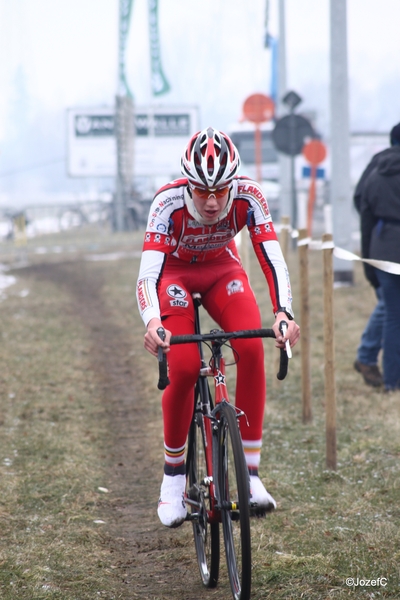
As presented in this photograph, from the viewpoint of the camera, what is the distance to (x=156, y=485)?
5730mm

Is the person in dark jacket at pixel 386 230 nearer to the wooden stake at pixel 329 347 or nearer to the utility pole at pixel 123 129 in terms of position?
the wooden stake at pixel 329 347

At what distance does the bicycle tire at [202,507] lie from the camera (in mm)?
4094

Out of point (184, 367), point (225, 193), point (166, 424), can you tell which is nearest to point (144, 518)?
point (166, 424)

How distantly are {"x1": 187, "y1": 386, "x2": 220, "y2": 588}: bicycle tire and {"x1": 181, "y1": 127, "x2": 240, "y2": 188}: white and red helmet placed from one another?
47.4 inches

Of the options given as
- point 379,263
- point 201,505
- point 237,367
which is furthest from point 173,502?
point 379,263

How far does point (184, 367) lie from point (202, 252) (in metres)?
0.74

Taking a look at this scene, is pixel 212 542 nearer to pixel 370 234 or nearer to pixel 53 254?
pixel 370 234

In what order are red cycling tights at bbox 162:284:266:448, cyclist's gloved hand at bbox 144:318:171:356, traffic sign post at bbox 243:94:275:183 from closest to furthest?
cyclist's gloved hand at bbox 144:318:171:356 < red cycling tights at bbox 162:284:266:448 < traffic sign post at bbox 243:94:275:183

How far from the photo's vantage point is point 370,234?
742cm

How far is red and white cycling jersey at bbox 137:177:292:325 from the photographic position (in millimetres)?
4230

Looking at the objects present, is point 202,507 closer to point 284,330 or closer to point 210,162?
point 284,330

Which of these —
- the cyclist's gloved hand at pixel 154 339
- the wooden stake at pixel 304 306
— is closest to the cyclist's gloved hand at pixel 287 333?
the cyclist's gloved hand at pixel 154 339

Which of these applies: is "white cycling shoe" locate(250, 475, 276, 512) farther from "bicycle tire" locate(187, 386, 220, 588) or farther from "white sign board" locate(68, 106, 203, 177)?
"white sign board" locate(68, 106, 203, 177)

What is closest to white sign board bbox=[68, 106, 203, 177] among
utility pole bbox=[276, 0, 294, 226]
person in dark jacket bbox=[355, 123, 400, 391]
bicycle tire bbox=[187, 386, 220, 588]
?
utility pole bbox=[276, 0, 294, 226]
